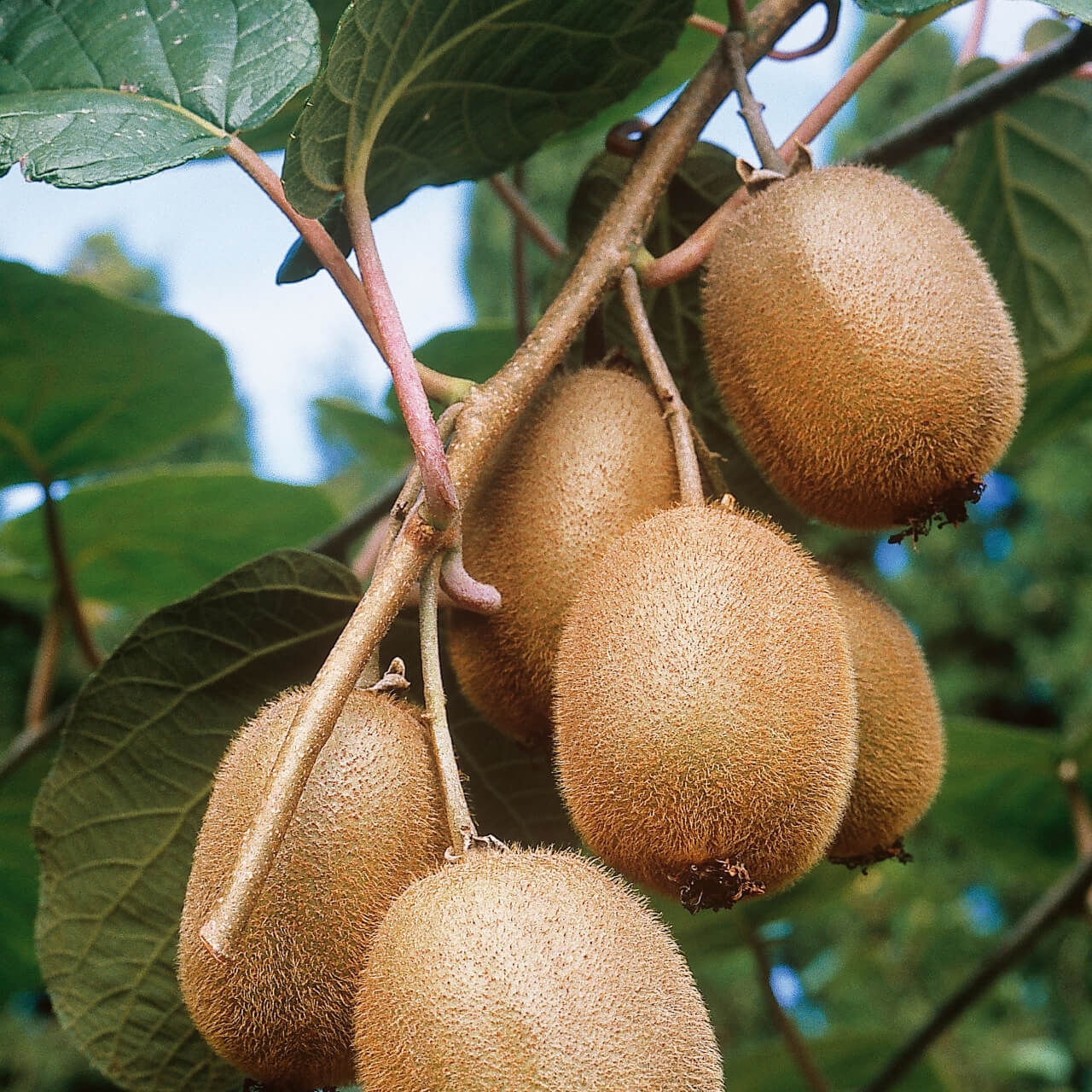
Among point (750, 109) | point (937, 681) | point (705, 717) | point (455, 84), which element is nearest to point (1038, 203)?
point (750, 109)

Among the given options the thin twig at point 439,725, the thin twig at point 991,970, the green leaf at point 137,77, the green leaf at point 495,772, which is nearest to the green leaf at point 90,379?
the green leaf at point 137,77

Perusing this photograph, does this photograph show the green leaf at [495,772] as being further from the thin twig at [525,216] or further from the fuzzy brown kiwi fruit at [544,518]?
the thin twig at [525,216]

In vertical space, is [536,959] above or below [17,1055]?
above

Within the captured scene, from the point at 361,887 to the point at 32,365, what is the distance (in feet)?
3.12

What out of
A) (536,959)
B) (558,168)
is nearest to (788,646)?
(536,959)

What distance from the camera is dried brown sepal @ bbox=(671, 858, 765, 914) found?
1.86 feet

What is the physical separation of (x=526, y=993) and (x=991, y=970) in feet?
3.45

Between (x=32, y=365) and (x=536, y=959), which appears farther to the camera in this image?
(x=32, y=365)

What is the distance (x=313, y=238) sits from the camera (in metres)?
0.72

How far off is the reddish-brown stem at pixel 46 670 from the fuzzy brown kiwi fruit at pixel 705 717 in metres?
0.85

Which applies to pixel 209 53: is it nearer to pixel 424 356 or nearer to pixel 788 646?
Answer: pixel 788 646

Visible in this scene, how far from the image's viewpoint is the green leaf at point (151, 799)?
783mm

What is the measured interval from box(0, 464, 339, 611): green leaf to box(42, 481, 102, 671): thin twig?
0.45 feet

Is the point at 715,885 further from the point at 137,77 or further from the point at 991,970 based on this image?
the point at 991,970
